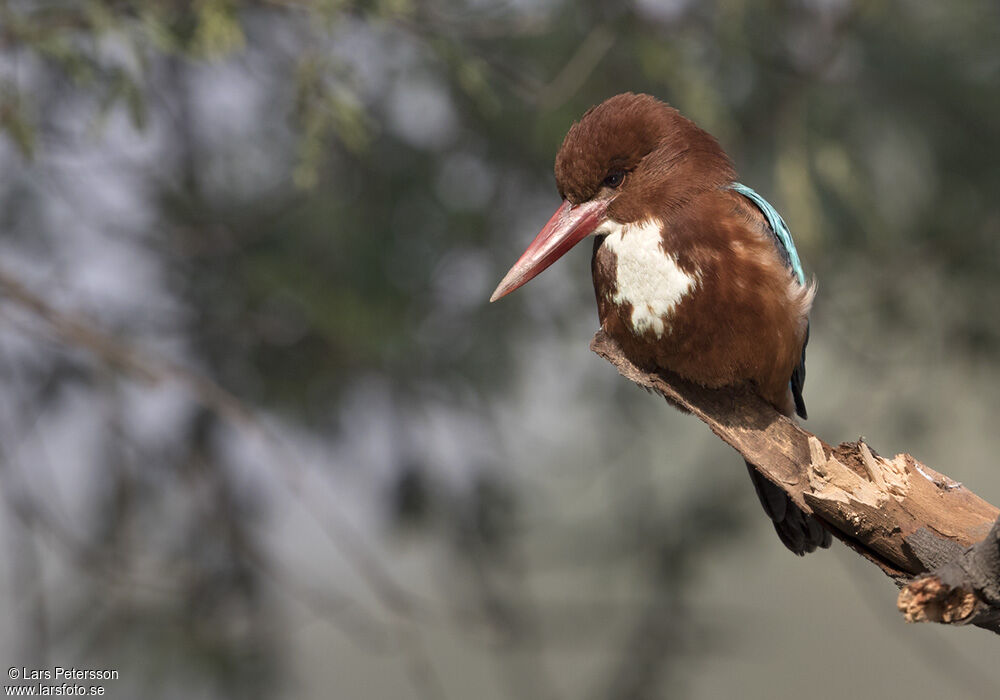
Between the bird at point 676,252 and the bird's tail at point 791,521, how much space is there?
0.54ft

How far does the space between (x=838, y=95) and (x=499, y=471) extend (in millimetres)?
1859

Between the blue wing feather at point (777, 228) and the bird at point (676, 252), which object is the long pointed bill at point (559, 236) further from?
the blue wing feather at point (777, 228)

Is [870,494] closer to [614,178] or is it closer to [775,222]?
[775,222]

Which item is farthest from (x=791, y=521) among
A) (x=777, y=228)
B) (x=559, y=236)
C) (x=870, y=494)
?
(x=559, y=236)

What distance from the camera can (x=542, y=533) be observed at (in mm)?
4316

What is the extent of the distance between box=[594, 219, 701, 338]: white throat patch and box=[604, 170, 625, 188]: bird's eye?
3.5 inches

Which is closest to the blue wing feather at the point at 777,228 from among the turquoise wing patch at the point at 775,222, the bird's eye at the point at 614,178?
the turquoise wing patch at the point at 775,222

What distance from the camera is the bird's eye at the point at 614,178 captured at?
1568 mm

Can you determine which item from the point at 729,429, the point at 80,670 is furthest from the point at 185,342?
the point at 729,429

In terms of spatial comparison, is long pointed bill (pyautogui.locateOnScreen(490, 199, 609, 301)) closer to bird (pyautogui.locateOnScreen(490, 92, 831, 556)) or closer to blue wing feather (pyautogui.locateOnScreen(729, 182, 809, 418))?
bird (pyautogui.locateOnScreen(490, 92, 831, 556))

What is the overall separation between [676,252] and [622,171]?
18 cm

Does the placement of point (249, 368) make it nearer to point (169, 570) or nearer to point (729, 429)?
point (169, 570)

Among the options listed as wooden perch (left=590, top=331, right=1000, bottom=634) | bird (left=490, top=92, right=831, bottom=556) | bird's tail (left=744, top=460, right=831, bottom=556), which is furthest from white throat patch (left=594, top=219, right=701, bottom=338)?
bird's tail (left=744, top=460, right=831, bottom=556)

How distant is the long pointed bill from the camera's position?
1571 millimetres
